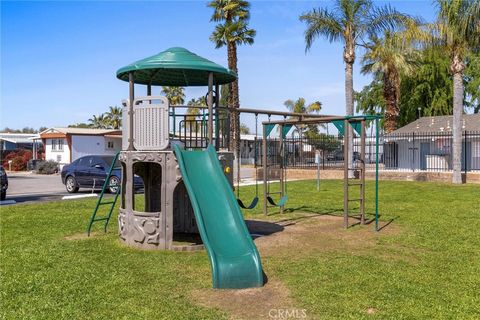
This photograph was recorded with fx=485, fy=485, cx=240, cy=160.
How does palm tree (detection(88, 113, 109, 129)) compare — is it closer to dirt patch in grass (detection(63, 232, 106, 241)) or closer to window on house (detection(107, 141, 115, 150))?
window on house (detection(107, 141, 115, 150))

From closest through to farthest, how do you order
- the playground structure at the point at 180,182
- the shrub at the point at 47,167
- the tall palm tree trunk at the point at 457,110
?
the playground structure at the point at 180,182 → the tall palm tree trunk at the point at 457,110 → the shrub at the point at 47,167

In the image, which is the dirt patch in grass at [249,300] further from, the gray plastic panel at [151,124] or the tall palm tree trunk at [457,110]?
the tall palm tree trunk at [457,110]

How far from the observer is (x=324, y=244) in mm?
8516

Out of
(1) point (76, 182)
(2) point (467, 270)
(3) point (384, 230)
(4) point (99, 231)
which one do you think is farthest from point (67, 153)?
(2) point (467, 270)

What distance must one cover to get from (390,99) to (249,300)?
2877 cm

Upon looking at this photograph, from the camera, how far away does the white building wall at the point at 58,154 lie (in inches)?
1553

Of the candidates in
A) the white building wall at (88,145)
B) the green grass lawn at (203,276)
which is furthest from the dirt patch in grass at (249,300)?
the white building wall at (88,145)

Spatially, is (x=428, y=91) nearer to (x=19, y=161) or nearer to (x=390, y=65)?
(x=390, y=65)

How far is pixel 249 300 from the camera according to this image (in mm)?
5379

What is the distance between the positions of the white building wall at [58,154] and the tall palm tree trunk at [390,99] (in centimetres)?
2456

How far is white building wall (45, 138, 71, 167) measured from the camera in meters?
39.4

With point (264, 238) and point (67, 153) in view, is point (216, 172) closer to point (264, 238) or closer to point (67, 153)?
point (264, 238)

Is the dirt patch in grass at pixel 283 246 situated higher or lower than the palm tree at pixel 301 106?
lower

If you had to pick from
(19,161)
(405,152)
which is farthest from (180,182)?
(19,161)
